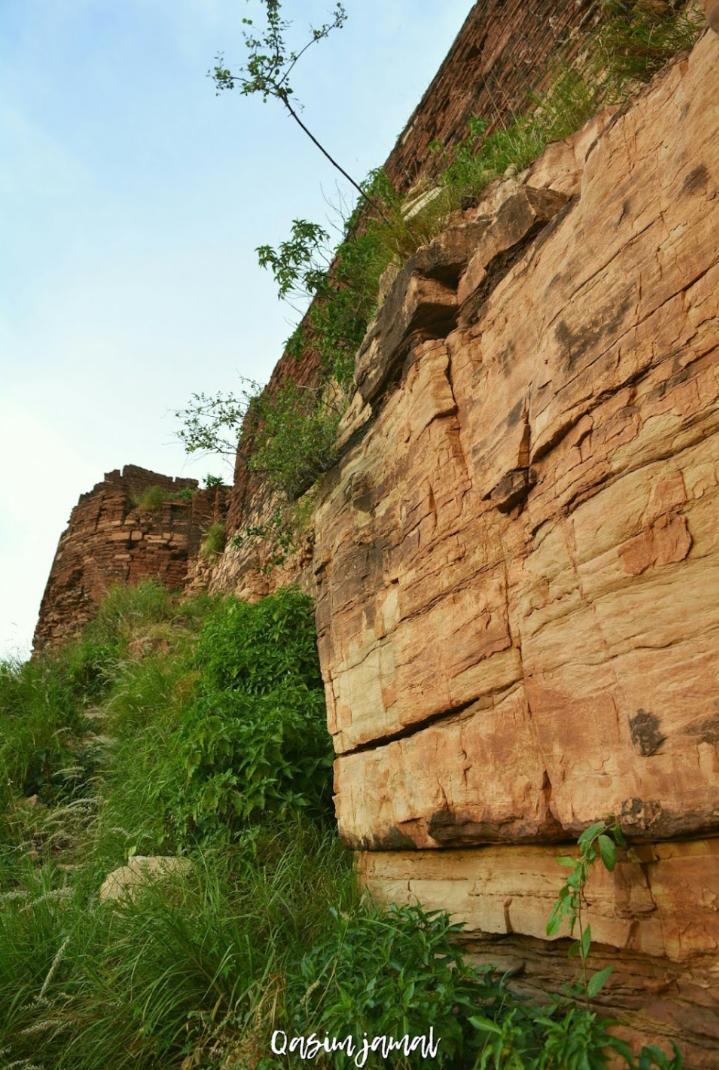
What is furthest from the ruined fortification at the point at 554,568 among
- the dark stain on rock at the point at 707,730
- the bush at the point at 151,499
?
the bush at the point at 151,499

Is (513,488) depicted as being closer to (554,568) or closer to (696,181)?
(554,568)

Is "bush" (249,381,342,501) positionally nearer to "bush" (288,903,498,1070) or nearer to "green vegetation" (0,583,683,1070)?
Result: "green vegetation" (0,583,683,1070)

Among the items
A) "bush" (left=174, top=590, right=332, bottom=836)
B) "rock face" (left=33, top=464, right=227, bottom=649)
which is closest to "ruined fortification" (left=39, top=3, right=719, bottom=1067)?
"bush" (left=174, top=590, right=332, bottom=836)

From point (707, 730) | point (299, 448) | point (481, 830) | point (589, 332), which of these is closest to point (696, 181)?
point (589, 332)

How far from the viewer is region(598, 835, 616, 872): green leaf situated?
195 cm

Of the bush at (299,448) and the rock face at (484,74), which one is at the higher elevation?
the rock face at (484,74)

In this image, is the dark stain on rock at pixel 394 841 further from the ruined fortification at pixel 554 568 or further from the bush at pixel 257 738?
the bush at pixel 257 738

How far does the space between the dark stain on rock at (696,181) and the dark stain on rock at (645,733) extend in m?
1.47

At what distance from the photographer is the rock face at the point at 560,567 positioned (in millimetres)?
1932

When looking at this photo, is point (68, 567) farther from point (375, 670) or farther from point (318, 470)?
point (375, 670)

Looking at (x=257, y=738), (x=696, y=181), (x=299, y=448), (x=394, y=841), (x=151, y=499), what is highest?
(x=151, y=499)

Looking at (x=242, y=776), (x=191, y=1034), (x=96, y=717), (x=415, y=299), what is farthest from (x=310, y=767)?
(x=96, y=717)

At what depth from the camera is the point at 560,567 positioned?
2414mm

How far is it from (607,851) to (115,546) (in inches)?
496
